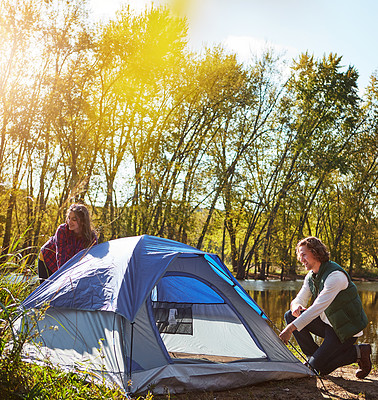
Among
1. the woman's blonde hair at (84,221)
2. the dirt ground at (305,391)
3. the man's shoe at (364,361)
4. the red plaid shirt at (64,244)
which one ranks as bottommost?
the dirt ground at (305,391)

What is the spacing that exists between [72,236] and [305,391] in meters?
2.40

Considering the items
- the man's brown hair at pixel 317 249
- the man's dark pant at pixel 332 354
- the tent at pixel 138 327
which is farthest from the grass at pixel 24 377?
the man's brown hair at pixel 317 249

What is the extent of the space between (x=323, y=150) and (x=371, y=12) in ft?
46.1

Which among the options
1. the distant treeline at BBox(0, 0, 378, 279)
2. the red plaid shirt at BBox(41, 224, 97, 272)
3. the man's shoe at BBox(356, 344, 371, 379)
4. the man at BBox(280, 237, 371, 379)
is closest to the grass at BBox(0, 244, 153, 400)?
the red plaid shirt at BBox(41, 224, 97, 272)

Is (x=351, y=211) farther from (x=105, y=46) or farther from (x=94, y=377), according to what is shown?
(x=94, y=377)

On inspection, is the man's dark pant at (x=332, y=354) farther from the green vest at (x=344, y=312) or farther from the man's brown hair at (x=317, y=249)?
the man's brown hair at (x=317, y=249)

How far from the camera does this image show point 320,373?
3863 mm

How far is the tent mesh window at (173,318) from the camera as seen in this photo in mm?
4805

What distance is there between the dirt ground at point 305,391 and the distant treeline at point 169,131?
3.29m

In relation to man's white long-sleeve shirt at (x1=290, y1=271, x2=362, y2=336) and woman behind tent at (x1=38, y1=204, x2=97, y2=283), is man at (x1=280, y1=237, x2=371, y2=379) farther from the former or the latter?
woman behind tent at (x1=38, y1=204, x2=97, y2=283)

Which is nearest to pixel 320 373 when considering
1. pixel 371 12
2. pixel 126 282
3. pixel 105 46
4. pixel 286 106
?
pixel 126 282

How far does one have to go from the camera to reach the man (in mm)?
3699

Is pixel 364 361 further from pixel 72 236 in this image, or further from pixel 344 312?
pixel 72 236

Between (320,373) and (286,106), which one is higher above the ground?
(286,106)
